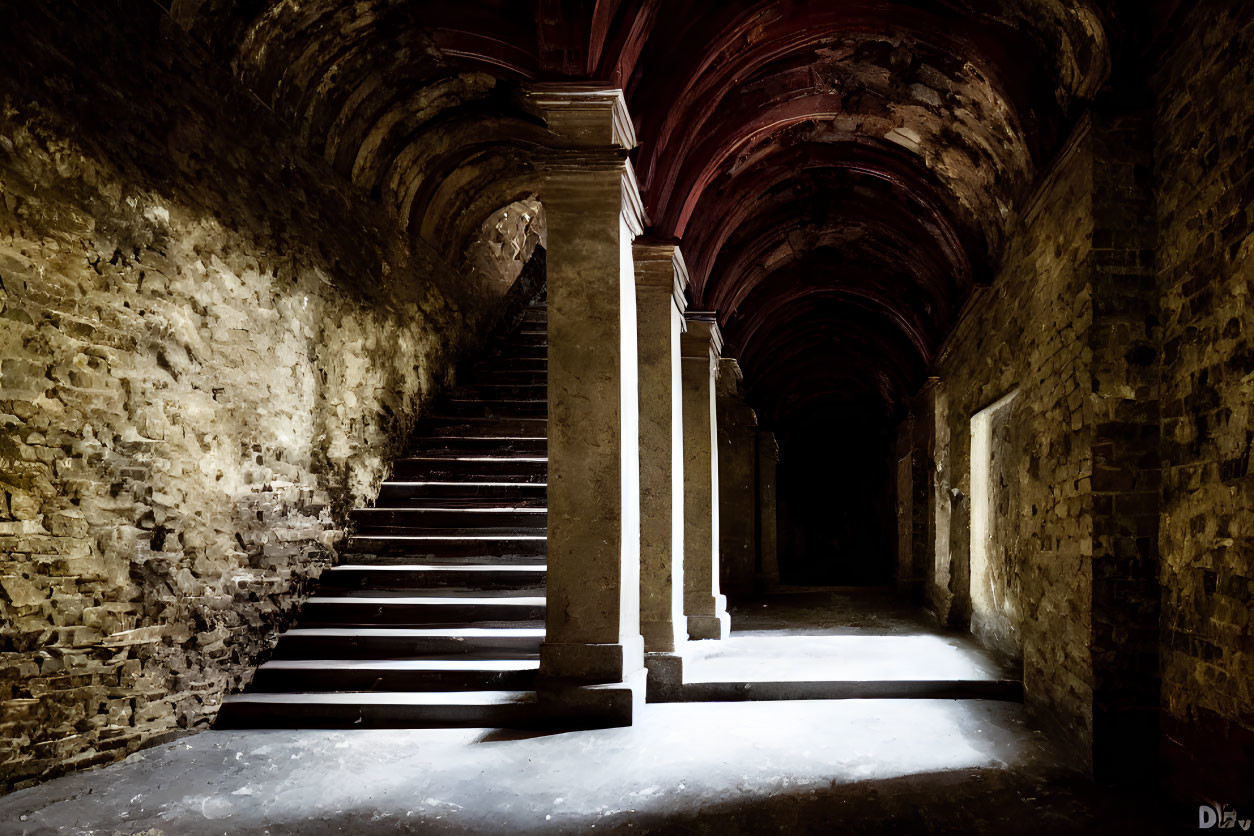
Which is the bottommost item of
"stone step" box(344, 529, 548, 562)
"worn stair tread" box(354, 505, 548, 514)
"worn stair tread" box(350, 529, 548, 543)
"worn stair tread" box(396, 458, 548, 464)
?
"stone step" box(344, 529, 548, 562)

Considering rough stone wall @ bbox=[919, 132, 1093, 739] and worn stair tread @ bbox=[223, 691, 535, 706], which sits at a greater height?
rough stone wall @ bbox=[919, 132, 1093, 739]

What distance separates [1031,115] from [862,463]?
66.1 ft

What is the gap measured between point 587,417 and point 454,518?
317 cm

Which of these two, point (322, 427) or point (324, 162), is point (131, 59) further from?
point (322, 427)

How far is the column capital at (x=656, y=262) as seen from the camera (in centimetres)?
688

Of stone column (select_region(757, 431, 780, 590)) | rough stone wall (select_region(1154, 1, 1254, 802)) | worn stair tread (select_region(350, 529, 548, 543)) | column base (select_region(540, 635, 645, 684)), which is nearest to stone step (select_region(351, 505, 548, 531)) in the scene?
worn stair tread (select_region(350, 529, 548, 543))

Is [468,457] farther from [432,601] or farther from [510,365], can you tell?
[510,365]

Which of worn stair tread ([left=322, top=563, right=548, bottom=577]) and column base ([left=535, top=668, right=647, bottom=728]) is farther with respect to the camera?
worn stair tread ([left=322, top=563, right=548, bottom=577])

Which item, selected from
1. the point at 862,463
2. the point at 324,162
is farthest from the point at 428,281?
the point at 862,463

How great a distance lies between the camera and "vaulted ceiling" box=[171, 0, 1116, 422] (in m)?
5.59

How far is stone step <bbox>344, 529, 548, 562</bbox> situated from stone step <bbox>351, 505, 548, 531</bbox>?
0.90 ft

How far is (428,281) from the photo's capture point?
32.6 feet

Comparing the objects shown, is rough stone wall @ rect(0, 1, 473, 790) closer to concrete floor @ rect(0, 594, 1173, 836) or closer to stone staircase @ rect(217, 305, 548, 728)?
stone staircase @ rect(217, 305, 548, 728)

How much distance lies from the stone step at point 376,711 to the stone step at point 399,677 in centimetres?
21
